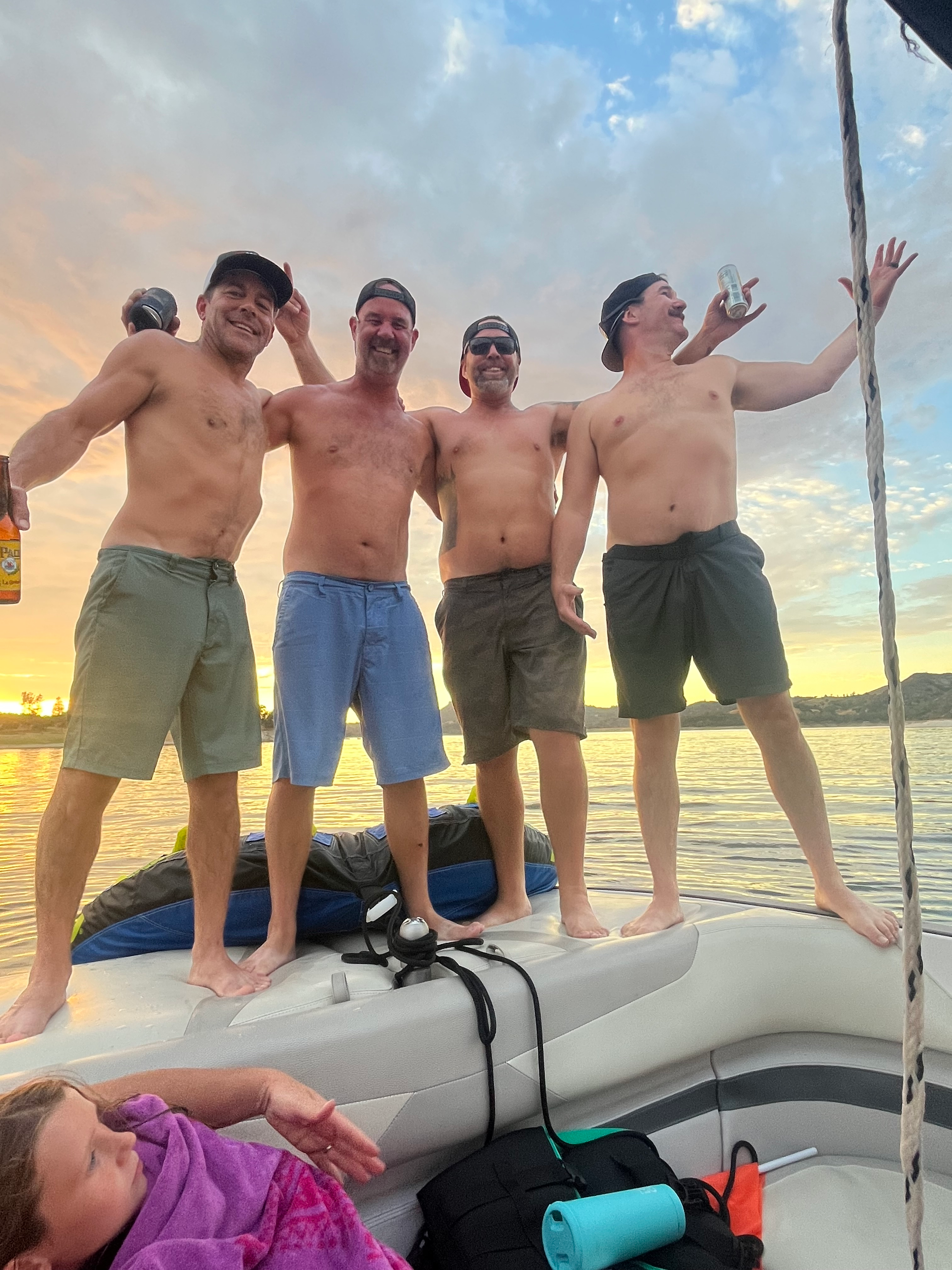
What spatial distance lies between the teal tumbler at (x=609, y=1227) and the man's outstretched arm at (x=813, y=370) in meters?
2.20

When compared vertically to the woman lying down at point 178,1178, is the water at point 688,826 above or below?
below

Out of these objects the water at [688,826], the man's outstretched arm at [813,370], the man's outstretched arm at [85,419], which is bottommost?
the water at [688,826]

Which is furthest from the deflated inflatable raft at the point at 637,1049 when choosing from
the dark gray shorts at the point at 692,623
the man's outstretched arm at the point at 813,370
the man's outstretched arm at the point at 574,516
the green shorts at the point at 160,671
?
the man's outstretched arm at the point at 813,370

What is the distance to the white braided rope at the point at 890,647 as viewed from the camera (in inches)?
28.0

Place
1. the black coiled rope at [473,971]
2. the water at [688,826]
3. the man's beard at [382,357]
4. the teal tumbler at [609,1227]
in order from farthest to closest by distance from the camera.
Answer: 1. the water at [688,826]
2. the man's beard at [382,357]
3. the black coiled rope at [473,971]
4. the teal tumbler at [609,1227]

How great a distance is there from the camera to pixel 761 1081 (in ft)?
6.10

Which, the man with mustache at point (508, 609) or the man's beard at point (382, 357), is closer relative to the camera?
the man with mustache at point (508, 609)

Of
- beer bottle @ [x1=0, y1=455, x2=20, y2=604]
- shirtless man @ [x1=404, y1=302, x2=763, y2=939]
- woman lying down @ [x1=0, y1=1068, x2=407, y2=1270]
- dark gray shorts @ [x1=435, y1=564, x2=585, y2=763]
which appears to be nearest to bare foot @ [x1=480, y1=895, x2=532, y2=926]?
shirtless man @ [x1=404, y1=302, x2=763, y2=939]

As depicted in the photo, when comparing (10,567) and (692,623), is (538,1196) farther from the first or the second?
(10,567)

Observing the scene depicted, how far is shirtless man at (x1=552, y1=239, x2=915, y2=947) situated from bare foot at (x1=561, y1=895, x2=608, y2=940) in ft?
0.36

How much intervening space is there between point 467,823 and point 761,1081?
3.64 feet

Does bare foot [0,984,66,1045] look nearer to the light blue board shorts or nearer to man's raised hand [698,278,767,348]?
the light blue board shorts

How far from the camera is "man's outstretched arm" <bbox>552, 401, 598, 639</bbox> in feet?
7.82

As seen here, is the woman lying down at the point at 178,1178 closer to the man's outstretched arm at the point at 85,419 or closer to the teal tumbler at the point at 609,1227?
the teal tumbler at the point at 609,1227
